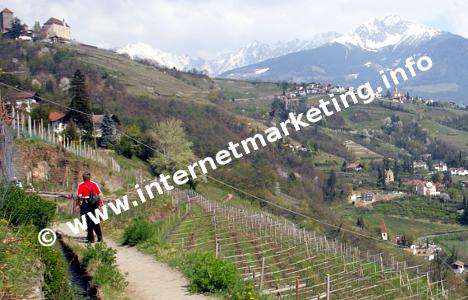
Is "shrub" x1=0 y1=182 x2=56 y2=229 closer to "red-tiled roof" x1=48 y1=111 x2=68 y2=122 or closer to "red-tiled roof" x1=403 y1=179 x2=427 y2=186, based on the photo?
"red-tiled roof" x1=48 y1=111 x2=68 y2=122

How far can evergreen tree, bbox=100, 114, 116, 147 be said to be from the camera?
52.2 m

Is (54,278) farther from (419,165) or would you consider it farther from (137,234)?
(419,165)

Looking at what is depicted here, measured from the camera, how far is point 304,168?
326 feet

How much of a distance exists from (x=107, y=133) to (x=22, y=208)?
42.0 m

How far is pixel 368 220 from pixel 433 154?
7579 cm

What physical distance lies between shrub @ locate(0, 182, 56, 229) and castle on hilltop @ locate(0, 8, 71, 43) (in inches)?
4285

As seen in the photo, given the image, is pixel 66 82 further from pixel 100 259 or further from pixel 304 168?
pixel 100 259

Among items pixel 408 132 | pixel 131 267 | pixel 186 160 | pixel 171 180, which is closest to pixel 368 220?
pixel 186 160

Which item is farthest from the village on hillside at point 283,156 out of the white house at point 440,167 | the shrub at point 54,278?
the shrub at point 54,278

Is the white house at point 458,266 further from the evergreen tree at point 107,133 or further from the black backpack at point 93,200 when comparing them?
→ the black backpack at point 93,200

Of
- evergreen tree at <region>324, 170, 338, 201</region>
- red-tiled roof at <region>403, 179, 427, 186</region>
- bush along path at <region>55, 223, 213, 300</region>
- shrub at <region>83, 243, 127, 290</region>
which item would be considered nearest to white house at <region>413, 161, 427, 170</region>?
red-tiled roof at <region>403, 179, 427, 186</region>

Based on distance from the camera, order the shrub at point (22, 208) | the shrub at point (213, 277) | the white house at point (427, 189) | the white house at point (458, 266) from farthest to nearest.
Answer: the white house at point (427, 189), the white house at point (458, 266), the shrub at point (22, 208), the shrub at point (213, 277)

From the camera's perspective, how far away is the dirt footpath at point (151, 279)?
9.23 meters

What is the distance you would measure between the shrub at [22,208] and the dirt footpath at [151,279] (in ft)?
6.12
